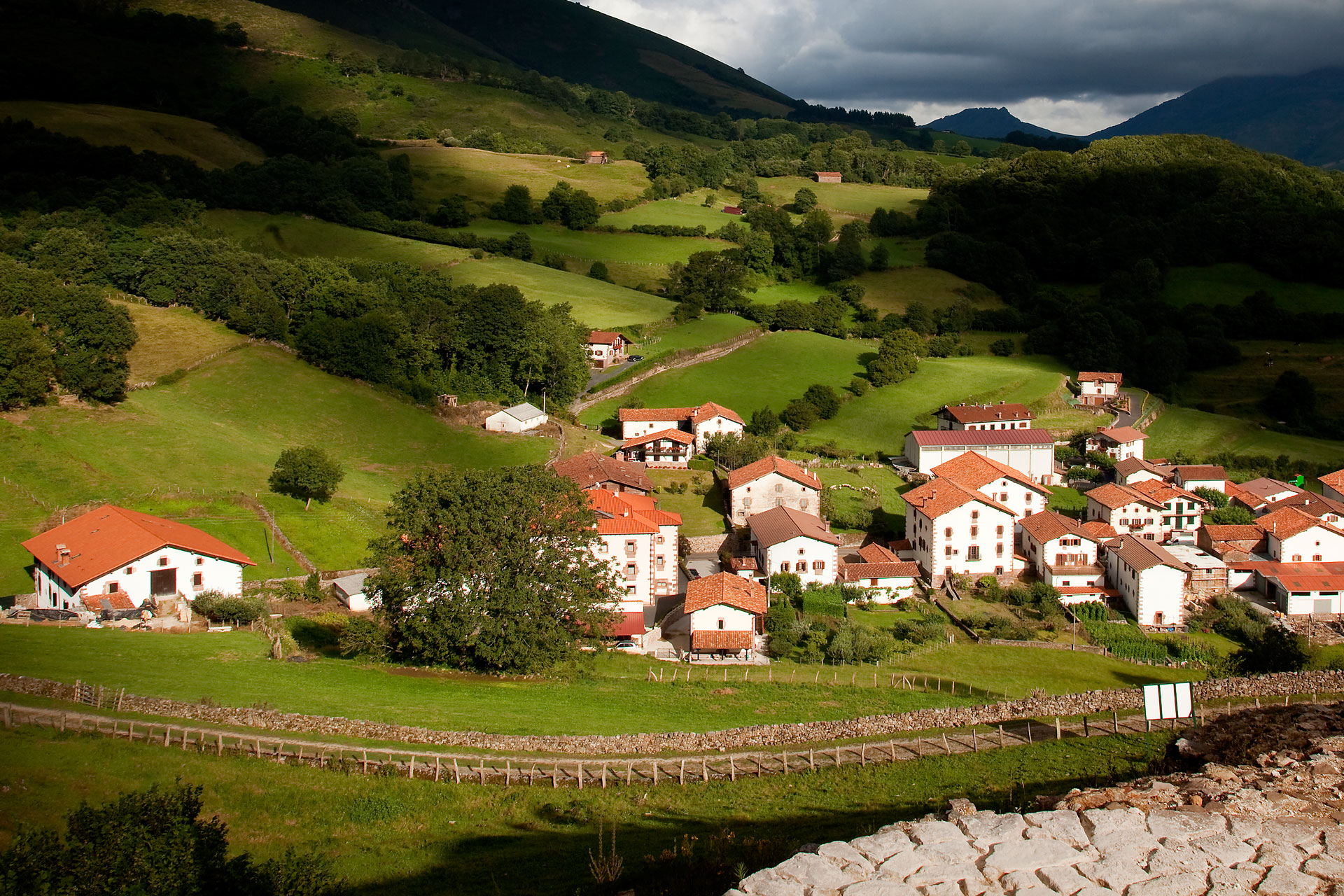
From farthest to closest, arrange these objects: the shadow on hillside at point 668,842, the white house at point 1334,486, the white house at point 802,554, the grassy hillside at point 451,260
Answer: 1. the grassy hillside at point 451,260
2. the white house at point 1334,486
3. the white house at point 802,554
4. the shadow on hillside at point 668,842

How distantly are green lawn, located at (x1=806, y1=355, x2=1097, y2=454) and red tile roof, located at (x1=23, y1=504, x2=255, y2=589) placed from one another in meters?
49.5

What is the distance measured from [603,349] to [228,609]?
5784cm

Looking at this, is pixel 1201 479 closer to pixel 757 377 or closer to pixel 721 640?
pixel 757 377

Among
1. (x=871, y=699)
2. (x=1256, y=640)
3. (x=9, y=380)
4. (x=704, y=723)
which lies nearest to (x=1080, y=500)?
(x=1256, y=640)

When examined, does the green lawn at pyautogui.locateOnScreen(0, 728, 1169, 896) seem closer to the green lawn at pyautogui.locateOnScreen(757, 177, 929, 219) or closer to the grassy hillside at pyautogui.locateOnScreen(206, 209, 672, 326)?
the grassy hillside at pyautogui.locateOnScreen(206, 209, 672, 326)

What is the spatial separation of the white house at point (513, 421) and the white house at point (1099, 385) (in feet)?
170

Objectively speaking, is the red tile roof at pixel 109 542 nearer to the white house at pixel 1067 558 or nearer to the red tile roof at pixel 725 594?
the red tile roof at pixel 725 594

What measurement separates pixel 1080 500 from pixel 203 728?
60.7 meters

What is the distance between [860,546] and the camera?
61.3 m

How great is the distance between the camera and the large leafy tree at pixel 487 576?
1302 inches

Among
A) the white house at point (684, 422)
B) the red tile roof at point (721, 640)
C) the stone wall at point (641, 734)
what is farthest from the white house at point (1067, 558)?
the stone wall at point (641, 734)

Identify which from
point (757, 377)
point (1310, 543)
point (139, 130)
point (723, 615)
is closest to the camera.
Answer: point (723, 615)

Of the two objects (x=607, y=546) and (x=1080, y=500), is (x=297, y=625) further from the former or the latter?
(x=1080, y=500)

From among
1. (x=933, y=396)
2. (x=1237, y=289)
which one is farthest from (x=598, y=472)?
(x=1237, y=289)
